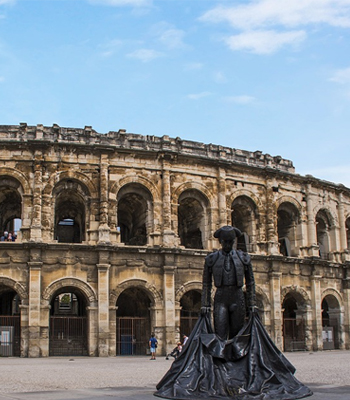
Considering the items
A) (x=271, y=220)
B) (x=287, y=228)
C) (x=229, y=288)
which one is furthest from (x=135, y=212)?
(x=229, y=288)

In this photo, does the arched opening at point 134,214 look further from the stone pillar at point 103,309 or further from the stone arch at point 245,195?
the stone arch at point 245,195

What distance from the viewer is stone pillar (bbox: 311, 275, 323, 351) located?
2672cm

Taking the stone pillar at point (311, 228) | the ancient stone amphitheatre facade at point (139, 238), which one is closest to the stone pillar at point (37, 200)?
the ancient stone amphitheatre facade at point (139, 238)

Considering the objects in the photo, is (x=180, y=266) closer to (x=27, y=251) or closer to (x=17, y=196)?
(x=27, y=251)

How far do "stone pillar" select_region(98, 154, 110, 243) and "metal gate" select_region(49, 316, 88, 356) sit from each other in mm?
3310

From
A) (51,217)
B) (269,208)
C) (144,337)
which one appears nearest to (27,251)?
(51,217)

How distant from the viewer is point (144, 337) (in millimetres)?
23922

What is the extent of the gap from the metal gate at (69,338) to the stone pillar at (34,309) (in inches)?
44.7

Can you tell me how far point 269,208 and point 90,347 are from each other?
403 inches

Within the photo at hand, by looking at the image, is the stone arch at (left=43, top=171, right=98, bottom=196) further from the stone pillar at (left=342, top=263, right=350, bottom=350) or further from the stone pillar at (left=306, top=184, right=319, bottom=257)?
the stone pillar at (left=342, top=263, right=350, bottom=350)

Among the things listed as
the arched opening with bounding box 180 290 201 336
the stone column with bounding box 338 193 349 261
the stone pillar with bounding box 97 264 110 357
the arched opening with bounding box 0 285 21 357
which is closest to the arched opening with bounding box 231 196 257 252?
the arched opening with bounding box 180 290 201 336

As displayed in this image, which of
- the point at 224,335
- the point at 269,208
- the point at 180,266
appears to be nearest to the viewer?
the point at 224,335

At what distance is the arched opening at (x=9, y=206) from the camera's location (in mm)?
23219

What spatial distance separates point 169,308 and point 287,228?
8549 millimetres
